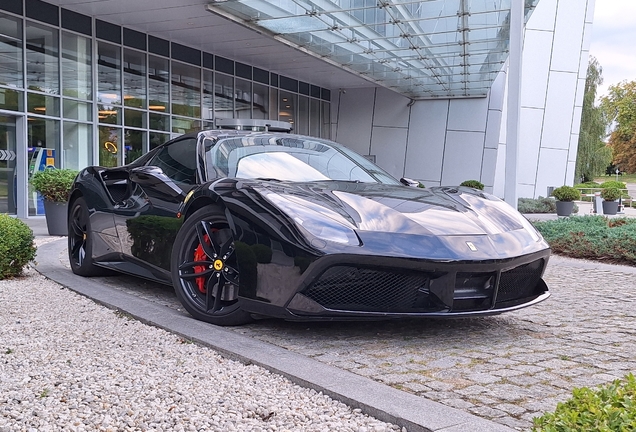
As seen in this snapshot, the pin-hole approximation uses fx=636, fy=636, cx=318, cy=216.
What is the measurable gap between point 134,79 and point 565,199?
13.5 meters

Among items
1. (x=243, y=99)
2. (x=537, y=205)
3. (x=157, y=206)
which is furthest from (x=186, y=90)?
(x=157, y=206)

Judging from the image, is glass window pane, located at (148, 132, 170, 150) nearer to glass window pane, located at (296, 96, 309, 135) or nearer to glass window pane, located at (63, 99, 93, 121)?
glass window pane, located at (63, 99, 93, 121)

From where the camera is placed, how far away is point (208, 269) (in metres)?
3.79

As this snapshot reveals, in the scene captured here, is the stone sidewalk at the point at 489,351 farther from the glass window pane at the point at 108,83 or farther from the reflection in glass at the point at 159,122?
the reflection in glass at the point at 159,122

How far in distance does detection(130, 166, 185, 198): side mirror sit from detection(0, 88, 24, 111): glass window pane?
1097cm

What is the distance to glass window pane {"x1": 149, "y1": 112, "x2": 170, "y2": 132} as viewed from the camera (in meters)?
18.5

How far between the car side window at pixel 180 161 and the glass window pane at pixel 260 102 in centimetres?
1855

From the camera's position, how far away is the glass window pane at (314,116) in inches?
1076

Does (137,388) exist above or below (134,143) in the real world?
below

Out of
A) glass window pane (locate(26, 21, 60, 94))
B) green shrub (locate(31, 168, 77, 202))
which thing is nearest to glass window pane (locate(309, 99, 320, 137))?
glass window pane (locate(26, 21, 60, 94))

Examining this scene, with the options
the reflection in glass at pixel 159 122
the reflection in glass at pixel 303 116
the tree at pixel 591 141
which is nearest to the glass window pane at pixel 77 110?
the reflection in glass at pixel 159 122

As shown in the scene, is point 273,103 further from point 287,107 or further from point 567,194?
point 567,194

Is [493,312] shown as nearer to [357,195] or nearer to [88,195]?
[357,195]

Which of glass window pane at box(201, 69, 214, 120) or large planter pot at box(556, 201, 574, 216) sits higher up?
glass window pane at box(201, 69, 214, 120)
